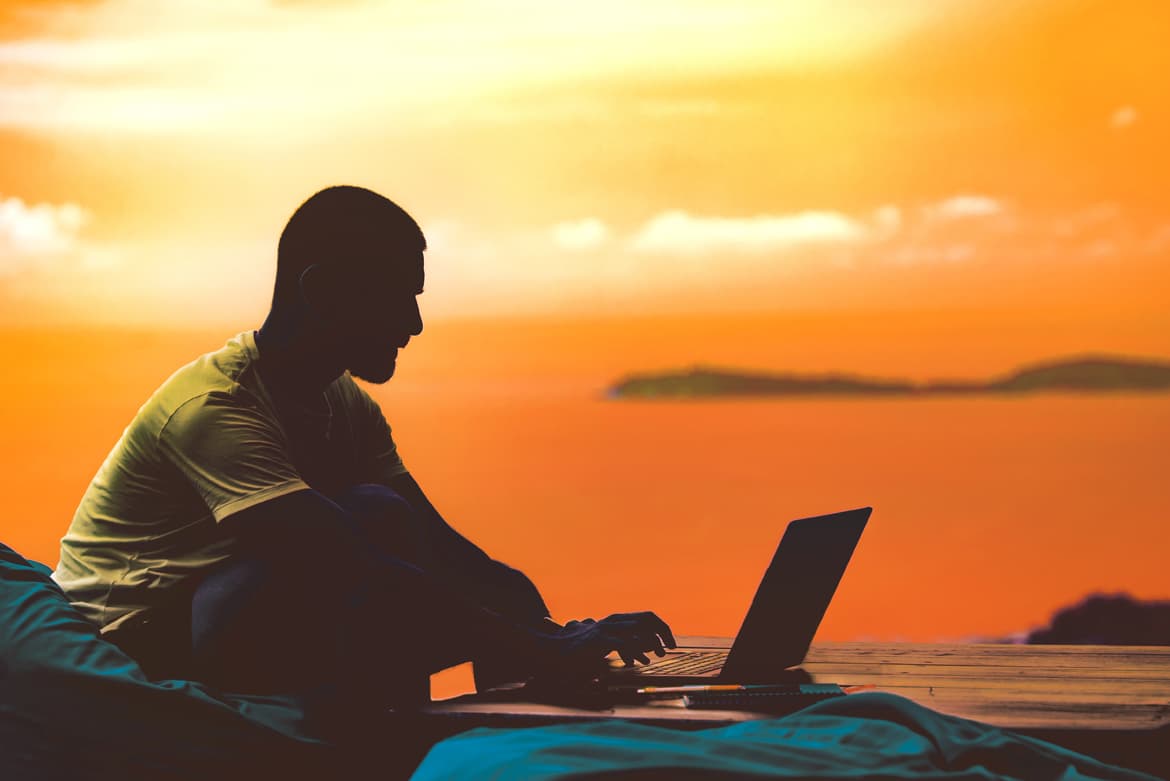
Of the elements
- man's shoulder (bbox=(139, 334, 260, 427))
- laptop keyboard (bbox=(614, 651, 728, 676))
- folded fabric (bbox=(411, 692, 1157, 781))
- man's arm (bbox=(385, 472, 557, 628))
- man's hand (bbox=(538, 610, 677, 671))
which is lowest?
folded fabric (bbox=(411, 692, 1157, 781))

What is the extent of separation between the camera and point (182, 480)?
2303 mm

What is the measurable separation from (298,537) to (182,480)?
294mm

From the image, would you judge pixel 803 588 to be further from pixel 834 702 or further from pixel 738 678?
pixel 834 702

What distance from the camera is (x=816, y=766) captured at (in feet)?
5.72

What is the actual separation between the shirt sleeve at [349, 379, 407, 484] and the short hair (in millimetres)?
402

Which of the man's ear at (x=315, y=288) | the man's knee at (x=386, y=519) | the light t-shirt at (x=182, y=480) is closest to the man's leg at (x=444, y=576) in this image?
the man's knee at (x=386, y=519)

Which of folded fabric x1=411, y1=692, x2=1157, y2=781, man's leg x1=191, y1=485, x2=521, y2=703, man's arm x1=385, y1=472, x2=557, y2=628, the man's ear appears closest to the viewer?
folded fabric x1=411, y1=692, x2=1157, y2=781

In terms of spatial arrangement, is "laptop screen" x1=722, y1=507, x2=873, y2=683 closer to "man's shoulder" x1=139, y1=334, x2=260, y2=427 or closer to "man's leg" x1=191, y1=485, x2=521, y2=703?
"man's leg" x1=191, y1=485, x2=521, y2=703

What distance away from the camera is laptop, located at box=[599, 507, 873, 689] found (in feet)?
7.32

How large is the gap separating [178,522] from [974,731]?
142cm

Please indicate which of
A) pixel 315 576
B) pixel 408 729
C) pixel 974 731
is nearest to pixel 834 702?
pixel 974 731

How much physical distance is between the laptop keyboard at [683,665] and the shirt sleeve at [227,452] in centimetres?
73

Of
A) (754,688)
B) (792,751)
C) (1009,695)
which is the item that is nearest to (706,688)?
(754,688)

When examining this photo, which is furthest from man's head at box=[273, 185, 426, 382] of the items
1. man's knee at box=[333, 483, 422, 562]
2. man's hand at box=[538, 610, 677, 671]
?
man's hand at box=[538, 610, 677, 671]
